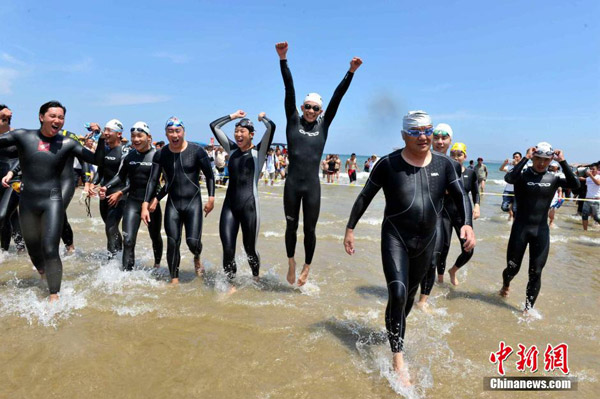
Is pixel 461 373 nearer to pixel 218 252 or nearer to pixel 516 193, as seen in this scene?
pixel 516 193

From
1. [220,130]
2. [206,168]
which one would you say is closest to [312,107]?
[220,130]

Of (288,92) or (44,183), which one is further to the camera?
(288,92)

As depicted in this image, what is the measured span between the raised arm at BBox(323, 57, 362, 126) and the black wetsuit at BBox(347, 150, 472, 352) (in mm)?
1868

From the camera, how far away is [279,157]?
2725 centimetres

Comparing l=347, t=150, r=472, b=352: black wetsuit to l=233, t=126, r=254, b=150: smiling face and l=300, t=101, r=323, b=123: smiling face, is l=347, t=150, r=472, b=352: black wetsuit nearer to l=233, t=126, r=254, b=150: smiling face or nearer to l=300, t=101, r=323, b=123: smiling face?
l=300, t=101, r=323, b=123: smiling face

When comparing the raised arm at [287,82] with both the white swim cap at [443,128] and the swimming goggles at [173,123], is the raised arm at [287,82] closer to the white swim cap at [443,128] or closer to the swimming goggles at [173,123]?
the swimming goggles at [173,123]

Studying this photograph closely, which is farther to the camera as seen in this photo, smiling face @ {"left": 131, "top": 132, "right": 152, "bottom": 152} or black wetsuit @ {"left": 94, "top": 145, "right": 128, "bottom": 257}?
black wetsuit @ {"left": 94, "top": 145, "right": 128, "bottom": 257}

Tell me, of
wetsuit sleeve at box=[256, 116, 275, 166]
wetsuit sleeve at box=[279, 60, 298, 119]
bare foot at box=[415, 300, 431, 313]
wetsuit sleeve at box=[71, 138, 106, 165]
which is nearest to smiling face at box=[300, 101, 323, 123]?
wetsuit sleeve at box=[279, 60, 298, 119]

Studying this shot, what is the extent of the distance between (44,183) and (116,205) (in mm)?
1440

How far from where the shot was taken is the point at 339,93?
4910mm

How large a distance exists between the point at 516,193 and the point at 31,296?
6.17 metres

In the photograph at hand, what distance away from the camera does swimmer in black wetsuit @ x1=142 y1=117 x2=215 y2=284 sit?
514 centimetres

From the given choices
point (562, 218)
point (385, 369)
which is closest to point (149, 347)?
point (385, 369)

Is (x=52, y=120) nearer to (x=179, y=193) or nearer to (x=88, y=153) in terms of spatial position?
(x=88, y=153)
